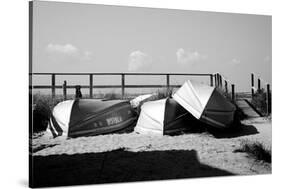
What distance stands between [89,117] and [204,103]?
4.66ft

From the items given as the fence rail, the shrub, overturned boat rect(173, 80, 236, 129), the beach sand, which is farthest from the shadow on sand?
the fence rail

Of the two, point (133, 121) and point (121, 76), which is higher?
point (121, 76)

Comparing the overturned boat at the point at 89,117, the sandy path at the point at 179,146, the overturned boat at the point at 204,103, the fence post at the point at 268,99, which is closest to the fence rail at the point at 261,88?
the fence post at the point at 268,99

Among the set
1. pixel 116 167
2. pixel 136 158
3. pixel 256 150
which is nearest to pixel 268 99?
pixel 256 150

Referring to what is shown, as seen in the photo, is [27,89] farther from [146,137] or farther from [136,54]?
[146,137]

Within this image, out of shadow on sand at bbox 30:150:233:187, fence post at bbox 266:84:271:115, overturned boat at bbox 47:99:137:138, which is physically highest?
fence post at bbox 266:84:271:115

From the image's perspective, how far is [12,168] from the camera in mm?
3303

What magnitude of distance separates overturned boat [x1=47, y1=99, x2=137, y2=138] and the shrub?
139cm

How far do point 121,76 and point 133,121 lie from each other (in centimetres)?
84

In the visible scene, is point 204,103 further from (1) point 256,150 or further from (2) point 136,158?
(2) point 136,158

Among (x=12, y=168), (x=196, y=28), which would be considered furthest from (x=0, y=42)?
(x=196, y=28)

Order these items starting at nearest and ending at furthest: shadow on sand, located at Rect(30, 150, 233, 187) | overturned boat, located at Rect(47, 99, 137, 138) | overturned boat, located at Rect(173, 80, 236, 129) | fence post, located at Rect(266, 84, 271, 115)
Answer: shadow on sand, located at Rect(30, 150, 233, 187)
overturned boat, located at Rect(47, 99, 137, 138)
overturned boat, located at Rect(173, 80, 236, 129)
fence post, located at Rect(266, 84, 271, 115)

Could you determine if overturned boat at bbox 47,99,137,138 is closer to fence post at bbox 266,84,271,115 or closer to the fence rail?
the fence rail

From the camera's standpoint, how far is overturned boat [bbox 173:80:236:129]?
413 cm
